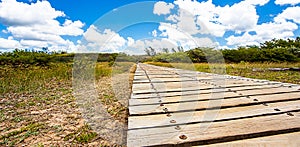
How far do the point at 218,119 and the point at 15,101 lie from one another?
14.2ft

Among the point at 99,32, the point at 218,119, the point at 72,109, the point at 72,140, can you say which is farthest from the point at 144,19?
the point at 218,119

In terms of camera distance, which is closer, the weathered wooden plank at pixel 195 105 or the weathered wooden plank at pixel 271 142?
the weathered wooden plank at pixel 271 142

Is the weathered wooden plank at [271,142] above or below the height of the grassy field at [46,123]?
above

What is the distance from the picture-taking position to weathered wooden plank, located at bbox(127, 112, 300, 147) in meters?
1.11

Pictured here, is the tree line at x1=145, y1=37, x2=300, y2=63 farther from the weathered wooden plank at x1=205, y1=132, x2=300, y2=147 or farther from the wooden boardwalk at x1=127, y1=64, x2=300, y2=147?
the weathered wooden plank at x1=205, y1=132, x2=300, y2=147

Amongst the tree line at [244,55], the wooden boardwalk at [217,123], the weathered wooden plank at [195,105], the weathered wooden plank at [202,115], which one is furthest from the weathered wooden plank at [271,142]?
the tree line at [244,55]

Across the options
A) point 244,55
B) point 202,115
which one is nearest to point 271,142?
point 202,115

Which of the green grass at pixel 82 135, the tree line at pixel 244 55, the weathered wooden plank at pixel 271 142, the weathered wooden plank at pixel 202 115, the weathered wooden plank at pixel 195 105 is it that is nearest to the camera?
Answer: the weathered wooden plank at pixel 271 142

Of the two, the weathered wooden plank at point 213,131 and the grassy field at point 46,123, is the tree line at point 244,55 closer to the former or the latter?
the grassy field at point 46,123

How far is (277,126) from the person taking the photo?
1245mm

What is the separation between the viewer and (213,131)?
1.21m

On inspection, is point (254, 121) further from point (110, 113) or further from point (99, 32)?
point (99, 32)

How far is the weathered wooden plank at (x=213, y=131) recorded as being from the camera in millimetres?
1114

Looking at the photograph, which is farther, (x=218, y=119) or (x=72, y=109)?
(x=72, y=109)
